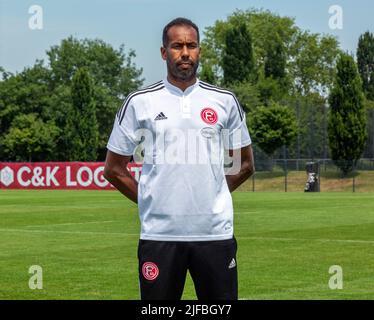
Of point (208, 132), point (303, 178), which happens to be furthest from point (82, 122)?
point (208, 132)

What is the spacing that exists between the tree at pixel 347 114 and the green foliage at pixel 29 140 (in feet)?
103

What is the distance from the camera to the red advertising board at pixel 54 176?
57.0 metres

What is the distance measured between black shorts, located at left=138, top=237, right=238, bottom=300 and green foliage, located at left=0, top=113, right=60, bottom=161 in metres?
83.4

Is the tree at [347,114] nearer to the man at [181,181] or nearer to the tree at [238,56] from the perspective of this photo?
the tree at [238,56]

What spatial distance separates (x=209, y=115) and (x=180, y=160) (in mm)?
334

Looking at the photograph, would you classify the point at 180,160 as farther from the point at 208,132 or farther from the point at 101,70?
the point at 101,70

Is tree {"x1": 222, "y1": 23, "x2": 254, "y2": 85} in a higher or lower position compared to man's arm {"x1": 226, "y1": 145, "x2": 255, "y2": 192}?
higher

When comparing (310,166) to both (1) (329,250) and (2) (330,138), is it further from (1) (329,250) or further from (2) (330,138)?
(1) (329,250)

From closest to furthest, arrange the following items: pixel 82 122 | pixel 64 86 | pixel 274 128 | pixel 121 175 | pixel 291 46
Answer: pixel 121 175, pixel 274 128, pixel 82 122, pixel 64 86, pixel 291 46

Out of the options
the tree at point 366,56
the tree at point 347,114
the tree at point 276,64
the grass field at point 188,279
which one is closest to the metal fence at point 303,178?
the tree at point 347,114

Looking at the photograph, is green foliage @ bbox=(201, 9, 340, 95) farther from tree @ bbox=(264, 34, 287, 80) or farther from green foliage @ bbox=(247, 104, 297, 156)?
green foliage @ bbox=(247, 104, 297, 156)

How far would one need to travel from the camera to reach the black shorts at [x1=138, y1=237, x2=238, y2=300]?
5.53 meters

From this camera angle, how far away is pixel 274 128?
7344 cm

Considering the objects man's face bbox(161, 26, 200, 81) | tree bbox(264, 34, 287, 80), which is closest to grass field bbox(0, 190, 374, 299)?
man's face bbox(161, 26, 200, 81)
